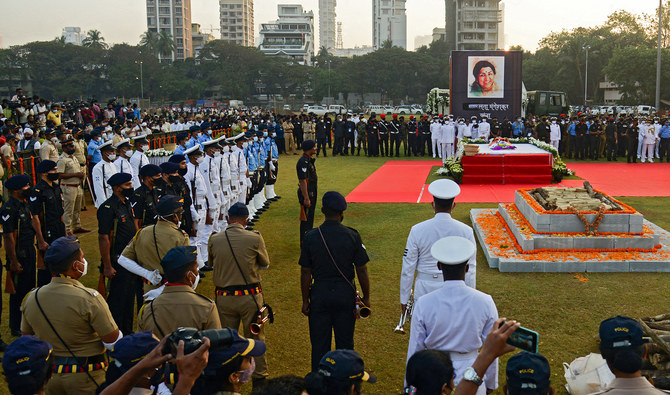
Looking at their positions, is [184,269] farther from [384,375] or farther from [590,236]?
[590,236]

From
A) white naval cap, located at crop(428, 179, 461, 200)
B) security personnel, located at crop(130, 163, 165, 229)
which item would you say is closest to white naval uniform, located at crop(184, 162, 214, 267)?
security personnel, located at crop(130, 163, 165, 229)

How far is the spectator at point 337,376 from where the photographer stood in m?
2.81

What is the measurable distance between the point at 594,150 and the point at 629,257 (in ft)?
53.8

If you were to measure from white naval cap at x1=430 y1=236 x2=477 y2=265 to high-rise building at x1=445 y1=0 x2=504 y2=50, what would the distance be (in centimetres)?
10522

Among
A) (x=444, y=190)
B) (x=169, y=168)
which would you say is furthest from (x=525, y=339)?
(x=169, y=168)

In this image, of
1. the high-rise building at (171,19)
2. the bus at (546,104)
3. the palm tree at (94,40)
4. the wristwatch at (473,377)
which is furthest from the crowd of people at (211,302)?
the high-rise building at (171,19)

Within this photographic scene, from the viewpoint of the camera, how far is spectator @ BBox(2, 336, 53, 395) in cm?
296

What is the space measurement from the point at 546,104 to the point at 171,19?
110m

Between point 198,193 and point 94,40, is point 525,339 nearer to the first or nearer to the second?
point 198,193

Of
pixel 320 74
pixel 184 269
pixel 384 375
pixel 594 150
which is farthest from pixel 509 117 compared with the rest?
pixel 320 74

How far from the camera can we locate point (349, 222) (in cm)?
1280

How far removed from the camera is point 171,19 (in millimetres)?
131875

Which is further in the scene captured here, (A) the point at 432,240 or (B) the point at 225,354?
(A) the point at 432,240

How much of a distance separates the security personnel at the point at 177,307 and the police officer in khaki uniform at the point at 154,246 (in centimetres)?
157
